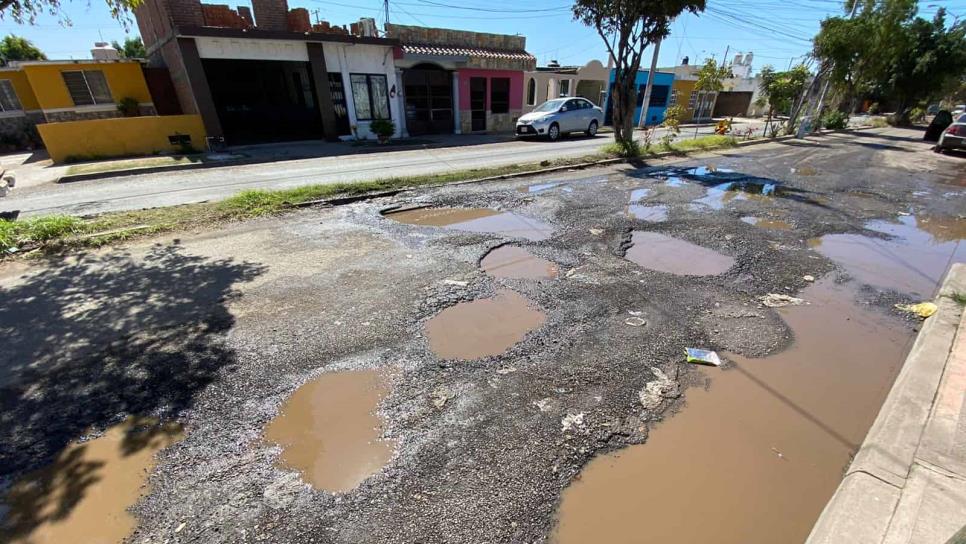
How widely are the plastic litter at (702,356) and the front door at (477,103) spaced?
62.1 feet

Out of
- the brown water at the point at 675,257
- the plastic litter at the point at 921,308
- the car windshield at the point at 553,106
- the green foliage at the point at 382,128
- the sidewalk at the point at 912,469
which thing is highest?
the car windshield at the point at 553,106

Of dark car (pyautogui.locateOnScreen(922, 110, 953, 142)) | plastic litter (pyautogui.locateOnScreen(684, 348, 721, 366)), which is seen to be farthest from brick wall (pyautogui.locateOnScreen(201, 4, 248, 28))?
dark car (pyautogui.locateOnScreen(922, 110, 953, 142))

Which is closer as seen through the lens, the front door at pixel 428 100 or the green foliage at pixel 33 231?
the green foliage at pixel 33 231

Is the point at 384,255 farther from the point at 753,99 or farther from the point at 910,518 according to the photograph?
the point at 753,99

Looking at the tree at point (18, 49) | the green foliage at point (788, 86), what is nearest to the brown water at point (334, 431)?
the green foliage at point (788, 86)

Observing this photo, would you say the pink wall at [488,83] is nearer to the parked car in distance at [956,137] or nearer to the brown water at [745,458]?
the parked car in distance at [956,137]

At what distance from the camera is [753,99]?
36906 mm

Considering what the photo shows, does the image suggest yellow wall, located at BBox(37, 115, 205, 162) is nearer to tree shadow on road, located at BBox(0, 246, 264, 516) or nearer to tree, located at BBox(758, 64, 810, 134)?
tree shadow on road, located at BBox(0, 246, 264, 516)

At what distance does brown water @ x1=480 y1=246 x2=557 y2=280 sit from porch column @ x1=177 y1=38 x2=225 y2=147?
1328cm

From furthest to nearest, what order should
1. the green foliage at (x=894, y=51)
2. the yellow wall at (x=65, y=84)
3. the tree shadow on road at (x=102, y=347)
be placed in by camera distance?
the green foliage at (x=894, y=51) → the yellow wall at (x=65, y=84) → the tree shadow on road at (x=102, y=347)

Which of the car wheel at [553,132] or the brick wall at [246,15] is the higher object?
the brick wall at [246,15]

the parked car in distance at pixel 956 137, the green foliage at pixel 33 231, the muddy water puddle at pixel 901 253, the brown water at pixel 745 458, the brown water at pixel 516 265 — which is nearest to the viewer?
the brown water at pixel 745 458

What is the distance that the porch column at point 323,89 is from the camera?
14891 millimetres

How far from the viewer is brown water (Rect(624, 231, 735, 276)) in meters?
5.04
